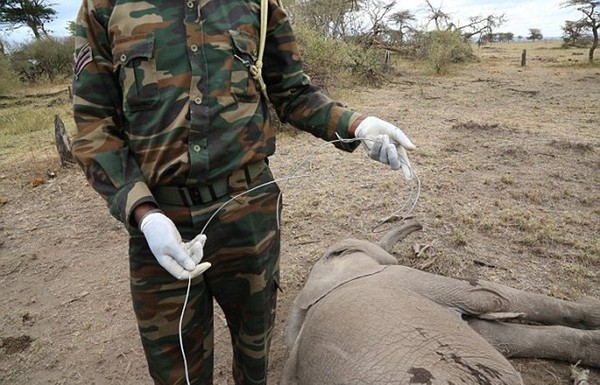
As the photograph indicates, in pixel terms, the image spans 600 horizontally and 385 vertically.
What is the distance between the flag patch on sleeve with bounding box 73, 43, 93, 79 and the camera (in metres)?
1.36

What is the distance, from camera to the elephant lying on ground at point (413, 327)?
1460 mm

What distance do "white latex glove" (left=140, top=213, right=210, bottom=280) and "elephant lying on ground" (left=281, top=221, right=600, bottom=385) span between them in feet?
2.21

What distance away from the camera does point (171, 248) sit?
126 cm

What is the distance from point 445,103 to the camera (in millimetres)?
8914

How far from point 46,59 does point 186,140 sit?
870 inches

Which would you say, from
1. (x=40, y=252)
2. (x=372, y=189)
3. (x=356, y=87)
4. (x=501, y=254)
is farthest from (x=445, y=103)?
(x=40, y=252)

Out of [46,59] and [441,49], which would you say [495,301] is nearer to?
[441,49]

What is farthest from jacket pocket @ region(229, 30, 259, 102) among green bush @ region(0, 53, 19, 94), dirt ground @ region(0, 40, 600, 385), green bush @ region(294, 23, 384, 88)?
green bush @ region(0, 53, 19, 94)

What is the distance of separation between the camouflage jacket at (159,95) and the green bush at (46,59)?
2117 centimetres

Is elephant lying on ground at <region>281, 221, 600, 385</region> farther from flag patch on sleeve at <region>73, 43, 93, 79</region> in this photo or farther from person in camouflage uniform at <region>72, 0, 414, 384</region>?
flag patch on sleeve at <region>73, 43, 93, 79</region>

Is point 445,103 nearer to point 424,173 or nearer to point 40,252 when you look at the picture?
point 424,173

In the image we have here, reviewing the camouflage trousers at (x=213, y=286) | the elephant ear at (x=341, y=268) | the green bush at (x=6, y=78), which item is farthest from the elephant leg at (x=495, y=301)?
the green bush at (x=6, y=78)

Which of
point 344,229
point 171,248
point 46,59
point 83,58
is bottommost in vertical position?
point 344,229

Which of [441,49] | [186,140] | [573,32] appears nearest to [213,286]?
[186,140]
